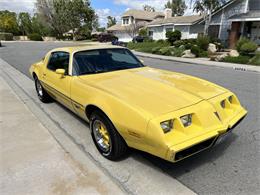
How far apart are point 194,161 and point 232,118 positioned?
0.76 meters

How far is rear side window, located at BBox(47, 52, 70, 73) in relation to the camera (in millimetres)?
4085

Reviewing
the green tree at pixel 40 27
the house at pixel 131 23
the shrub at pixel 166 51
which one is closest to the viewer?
the shrub at pixel 166 51

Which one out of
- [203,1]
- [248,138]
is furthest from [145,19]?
[248,138]

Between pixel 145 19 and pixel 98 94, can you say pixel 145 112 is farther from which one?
pixel 145 19

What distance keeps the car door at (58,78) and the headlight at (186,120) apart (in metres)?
2.11

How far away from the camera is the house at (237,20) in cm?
2158

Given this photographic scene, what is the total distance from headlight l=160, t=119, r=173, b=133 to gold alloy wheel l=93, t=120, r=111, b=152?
38.0 inches

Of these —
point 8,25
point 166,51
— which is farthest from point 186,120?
point 8,25

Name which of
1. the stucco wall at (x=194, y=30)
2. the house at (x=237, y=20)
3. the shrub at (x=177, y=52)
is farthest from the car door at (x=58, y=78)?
the stucco wall at (x=194, y=30)

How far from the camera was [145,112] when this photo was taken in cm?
242

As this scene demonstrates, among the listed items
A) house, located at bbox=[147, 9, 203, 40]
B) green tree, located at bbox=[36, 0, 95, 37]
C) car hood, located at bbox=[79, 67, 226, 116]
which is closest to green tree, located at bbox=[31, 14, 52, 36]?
green tree, located at bbox=[36, 0, 95, 37]

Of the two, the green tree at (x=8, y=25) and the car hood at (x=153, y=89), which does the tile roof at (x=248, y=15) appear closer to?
the car hood at (x=153, y=89)

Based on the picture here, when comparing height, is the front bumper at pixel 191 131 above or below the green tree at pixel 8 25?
below

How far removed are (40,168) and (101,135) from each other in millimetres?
904
